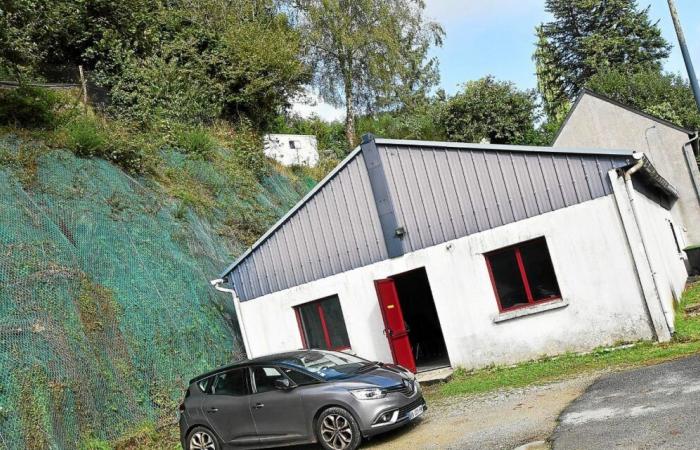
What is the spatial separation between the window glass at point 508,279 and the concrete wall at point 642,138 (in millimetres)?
15622

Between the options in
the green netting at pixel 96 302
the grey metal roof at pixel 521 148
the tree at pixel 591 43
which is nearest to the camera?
the green netting at pixel 96 302

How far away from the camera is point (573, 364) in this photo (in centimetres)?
1141

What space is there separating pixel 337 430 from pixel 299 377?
39.4 inches

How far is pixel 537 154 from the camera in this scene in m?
12.1

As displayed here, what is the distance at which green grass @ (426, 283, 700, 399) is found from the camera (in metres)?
10.5

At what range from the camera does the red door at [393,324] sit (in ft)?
43.9

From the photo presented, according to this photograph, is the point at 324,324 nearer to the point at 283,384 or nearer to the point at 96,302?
the point at 96,302

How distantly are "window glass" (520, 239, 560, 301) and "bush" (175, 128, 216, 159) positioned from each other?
42.2ft

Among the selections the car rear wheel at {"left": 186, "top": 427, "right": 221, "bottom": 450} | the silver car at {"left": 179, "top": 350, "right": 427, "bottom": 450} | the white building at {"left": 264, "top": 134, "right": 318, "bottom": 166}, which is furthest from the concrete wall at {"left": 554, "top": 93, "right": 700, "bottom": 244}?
the car rear wheel at {"left": 186, "top": 427, "right": 221, "bottom": 450}

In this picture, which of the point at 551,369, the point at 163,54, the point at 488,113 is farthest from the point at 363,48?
the point at 551,369

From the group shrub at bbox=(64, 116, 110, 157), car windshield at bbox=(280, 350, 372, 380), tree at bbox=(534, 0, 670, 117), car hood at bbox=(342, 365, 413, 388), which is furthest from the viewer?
tree at bbox=(534, 0, 670, 117)

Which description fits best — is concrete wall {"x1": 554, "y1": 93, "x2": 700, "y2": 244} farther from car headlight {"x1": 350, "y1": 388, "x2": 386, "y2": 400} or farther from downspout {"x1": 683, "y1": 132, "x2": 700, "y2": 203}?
car headlight {"x1": 350, "y1": 388, "x2": 386, "y2": 400}

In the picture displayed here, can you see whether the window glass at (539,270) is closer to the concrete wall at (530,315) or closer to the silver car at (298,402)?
the concrete wall at (530,315)

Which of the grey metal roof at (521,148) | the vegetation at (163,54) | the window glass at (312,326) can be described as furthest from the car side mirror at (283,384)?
the vegetation at (163,54)
